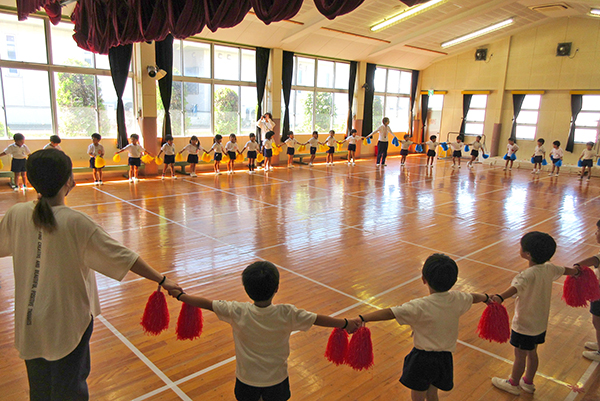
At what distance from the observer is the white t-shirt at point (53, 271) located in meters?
1.69

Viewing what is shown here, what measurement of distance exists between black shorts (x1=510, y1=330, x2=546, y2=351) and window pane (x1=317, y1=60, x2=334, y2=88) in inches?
572

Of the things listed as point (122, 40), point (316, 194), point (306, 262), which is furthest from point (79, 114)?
point (306, 262)

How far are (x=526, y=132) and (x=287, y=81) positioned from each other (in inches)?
389

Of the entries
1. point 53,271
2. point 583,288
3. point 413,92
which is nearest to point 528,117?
point 413,92

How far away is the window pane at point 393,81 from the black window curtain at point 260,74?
22.7ft

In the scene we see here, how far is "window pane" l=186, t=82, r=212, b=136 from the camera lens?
12.9m

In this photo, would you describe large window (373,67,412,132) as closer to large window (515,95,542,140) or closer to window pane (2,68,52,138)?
large window (515,95,542,140)

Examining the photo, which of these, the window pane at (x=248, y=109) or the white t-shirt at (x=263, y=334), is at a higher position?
the window pane at (x=248, y=109)

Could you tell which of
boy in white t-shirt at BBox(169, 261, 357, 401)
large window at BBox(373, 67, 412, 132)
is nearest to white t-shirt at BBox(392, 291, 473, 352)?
boy in white t-shirt at BBox(169, 261, 357, 401)

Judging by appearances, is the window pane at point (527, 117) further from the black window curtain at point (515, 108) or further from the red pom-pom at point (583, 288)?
the red pom-pom at point (583, 288)

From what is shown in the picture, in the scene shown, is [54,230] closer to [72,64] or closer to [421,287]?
[421,287]

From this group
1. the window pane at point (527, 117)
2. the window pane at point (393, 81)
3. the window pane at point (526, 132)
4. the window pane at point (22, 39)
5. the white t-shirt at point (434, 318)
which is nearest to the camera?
the white t-shirt at point (434, 318)

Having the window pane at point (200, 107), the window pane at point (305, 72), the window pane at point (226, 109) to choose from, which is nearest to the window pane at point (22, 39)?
the window pane at point (200, 107)

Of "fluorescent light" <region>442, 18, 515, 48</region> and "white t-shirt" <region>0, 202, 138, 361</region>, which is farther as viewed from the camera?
"fluorescent light" <region>442, 18, 515, 48</region>
